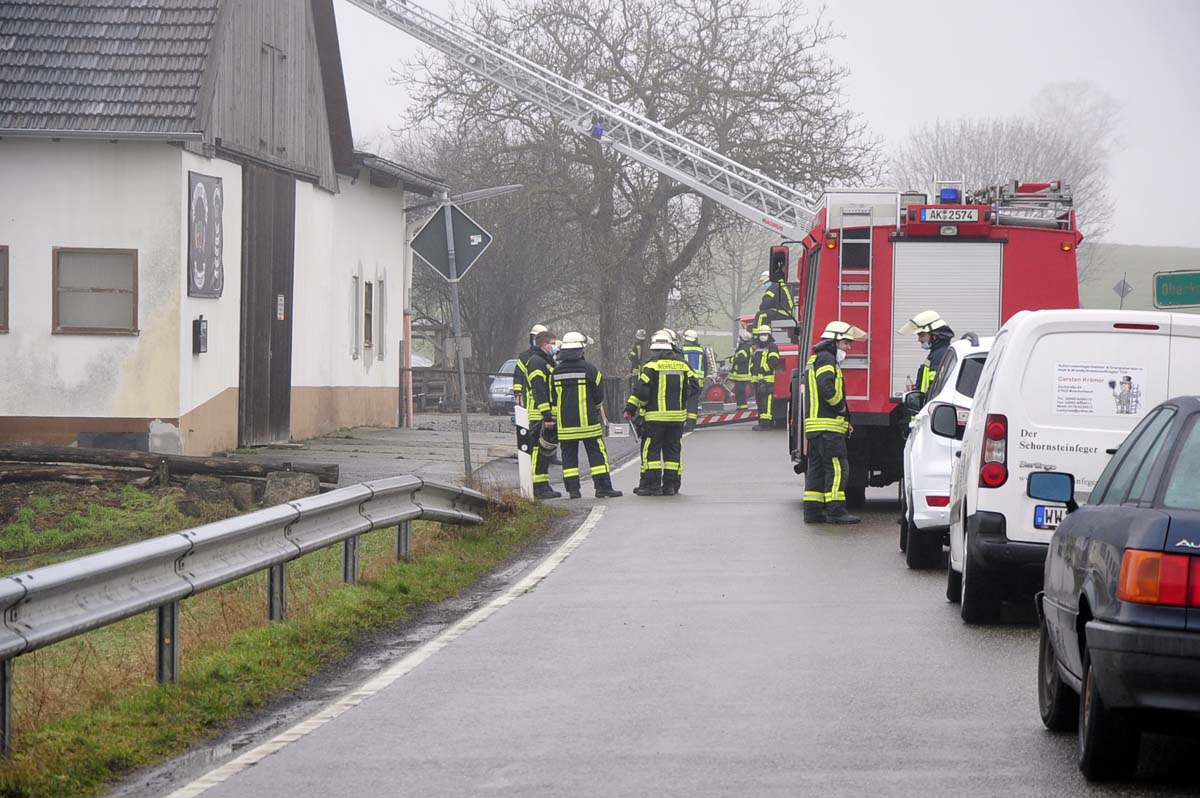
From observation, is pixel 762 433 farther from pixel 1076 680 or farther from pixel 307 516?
pixel 1076 680

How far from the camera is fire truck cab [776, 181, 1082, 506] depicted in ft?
58.6

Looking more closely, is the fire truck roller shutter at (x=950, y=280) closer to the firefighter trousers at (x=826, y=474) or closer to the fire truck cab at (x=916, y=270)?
the fire truck cab at (x=916, y=270)

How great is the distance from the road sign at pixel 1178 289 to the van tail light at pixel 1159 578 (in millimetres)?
9098

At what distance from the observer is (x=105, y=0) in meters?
22.8

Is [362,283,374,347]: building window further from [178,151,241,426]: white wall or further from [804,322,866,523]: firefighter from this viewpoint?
[804,322,866,523]: firefighter

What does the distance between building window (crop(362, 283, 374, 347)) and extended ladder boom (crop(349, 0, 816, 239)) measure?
9.05m

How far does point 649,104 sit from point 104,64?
929 inches

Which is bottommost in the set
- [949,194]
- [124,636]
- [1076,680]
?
[124,636]

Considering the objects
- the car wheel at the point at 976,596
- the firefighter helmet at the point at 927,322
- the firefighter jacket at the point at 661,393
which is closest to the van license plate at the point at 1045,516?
the car wheel at the point at 976,596

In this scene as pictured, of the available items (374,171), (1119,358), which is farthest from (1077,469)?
(374,171)

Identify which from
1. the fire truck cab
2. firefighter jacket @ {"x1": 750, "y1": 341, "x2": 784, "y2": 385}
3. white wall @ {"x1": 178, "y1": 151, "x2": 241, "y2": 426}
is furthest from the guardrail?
firefighter jacket @ {"x1": 750, "y1": 341, "x2": 784, "y2": 385}

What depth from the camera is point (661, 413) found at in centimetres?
1952

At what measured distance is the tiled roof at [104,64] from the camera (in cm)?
2194

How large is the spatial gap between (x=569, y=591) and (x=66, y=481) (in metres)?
8.74
